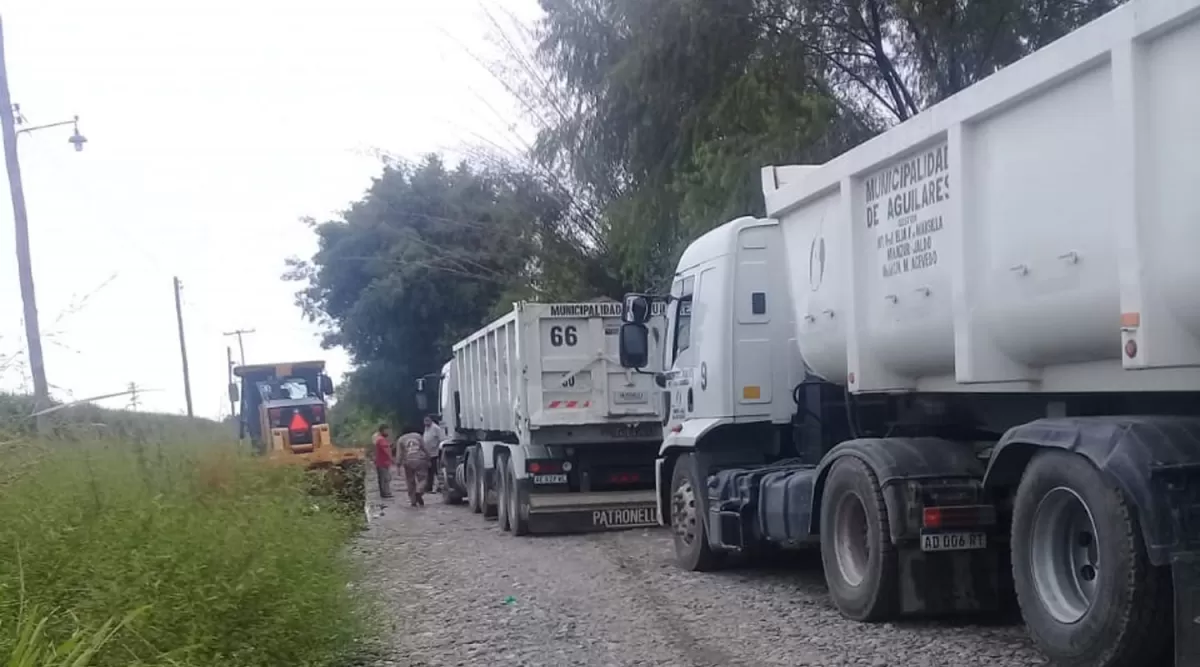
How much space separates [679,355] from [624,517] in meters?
4.08

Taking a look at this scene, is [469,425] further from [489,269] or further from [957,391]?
[957,391]

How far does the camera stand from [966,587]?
7031 millimetres

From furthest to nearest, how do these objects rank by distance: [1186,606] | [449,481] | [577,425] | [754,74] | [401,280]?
[401,280] < [449,481] < [577,425] < [754,74] < [1186,606]

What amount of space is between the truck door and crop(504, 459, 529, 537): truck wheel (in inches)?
159

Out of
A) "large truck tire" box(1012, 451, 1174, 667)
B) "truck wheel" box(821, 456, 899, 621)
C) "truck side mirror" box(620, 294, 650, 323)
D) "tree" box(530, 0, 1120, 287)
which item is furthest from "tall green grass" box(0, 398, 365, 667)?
"tree" box(530, 0, 1120, 287)

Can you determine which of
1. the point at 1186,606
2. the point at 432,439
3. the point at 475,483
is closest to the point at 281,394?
the point at 432,439

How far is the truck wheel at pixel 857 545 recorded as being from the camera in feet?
23.3

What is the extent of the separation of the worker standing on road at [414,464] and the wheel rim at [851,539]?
14.8m

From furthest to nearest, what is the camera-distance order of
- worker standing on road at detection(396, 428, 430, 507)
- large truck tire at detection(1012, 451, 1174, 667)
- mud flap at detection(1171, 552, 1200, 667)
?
worker standing on road at detection(396, 428, 430, 507), large truck tire at detection(1012, 451, 1174, 667), mud flap at detection(1171, 552, 1200, 667)

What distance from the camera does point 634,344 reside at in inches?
422

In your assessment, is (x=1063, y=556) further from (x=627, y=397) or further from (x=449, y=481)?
(x=449, y=481)

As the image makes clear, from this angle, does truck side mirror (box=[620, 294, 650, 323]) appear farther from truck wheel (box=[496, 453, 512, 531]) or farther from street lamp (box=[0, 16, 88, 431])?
street lamp (box=[0, 16, 88, 431])

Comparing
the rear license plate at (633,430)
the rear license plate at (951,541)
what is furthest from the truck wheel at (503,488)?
the rear license plate at (951,541)

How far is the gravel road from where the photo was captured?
6.79m
